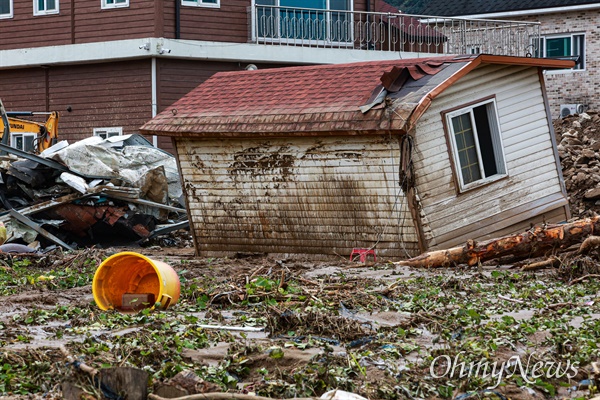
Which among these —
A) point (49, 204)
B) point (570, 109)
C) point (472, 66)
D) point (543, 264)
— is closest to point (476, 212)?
point (472, 66)

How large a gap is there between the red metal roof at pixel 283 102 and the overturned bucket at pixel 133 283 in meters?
4.68

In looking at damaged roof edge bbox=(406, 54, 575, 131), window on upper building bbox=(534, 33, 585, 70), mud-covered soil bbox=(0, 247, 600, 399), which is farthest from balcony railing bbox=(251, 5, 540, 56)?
mud-covered soil bbox=(0, 247, 600, 399)

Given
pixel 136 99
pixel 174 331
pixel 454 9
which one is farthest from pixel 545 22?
pixel 174 331

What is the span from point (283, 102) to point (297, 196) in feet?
4.98

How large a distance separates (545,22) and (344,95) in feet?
76.7

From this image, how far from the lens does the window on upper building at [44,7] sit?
93.3 feet

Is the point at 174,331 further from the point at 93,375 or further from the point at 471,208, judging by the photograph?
the point at 471,208

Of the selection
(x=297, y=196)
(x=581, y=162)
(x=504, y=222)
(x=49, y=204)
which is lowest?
(x=504, y=222)

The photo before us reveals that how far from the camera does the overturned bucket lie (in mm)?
10812

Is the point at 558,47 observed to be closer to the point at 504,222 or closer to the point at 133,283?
the point at 504,222

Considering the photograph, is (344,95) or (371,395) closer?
(371,395)

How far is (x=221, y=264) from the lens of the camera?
1658 centimetres

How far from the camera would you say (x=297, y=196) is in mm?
16797

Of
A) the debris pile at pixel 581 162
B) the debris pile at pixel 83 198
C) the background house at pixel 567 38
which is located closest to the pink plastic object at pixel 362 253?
the debris pile at pixel 83 198
